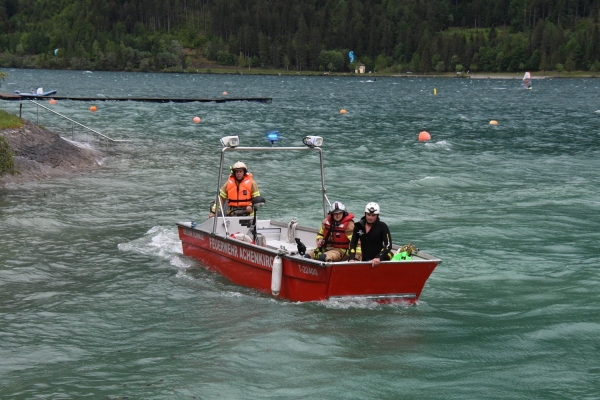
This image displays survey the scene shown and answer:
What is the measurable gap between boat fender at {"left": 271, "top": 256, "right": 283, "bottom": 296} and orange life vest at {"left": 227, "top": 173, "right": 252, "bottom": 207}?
3062 millimetres

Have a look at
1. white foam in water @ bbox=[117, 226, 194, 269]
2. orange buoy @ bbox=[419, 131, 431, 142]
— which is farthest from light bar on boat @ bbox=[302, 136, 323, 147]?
orange buoy @ bbox=[419, 131, 431, 142]

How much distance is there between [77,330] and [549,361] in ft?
24.8

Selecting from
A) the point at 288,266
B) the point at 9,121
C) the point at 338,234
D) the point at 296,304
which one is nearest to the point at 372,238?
the point at 338,234

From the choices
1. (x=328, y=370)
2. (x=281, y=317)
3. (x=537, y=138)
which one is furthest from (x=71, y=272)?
(x=537, y=138)

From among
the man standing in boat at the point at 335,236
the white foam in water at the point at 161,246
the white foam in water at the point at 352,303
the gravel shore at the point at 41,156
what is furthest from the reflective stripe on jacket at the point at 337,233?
the gravel shore at the point at 41,156

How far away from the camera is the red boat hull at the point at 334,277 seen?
1468cm

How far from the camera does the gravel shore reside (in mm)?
28791

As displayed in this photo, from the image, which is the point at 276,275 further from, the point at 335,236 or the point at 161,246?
the point at 161,246

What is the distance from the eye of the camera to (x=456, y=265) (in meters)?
19.0

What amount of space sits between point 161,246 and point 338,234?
20.3 feet

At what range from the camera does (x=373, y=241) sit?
599 inches

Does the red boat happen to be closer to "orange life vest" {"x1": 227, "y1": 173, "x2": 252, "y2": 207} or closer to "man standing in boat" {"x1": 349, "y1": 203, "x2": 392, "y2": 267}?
"orange life vest" {"x1": 227, "y1": 173, "x2": 252, "y2": 207}

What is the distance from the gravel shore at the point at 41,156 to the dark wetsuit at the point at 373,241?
1571 cm

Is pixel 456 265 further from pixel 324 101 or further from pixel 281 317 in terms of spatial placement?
pixel 324 101
